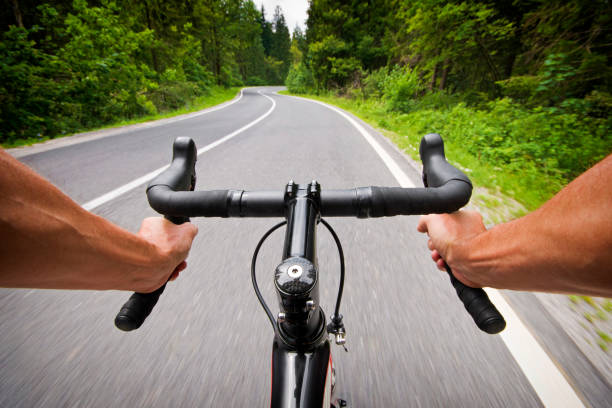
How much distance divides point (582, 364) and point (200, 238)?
260 cm

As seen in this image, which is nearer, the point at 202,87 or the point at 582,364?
the point at 582,364

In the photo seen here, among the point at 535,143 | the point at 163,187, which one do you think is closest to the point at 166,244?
the point at 163,187

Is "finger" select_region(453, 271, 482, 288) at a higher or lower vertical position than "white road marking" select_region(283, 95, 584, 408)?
higher

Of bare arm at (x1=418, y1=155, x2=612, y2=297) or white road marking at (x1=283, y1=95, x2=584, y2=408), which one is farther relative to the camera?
white road marking at (x1=283, y1=95, x2=584, y2=408)

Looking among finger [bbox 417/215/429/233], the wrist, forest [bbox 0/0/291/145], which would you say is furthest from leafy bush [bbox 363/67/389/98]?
the wrist

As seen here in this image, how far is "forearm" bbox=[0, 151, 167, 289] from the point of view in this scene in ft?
1.86

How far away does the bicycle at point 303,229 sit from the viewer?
0.59 meters

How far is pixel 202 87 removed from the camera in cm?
2038

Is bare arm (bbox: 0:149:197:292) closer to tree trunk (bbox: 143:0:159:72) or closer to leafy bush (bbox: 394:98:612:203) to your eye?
leafy bush (bbox: 394:98:612:203)

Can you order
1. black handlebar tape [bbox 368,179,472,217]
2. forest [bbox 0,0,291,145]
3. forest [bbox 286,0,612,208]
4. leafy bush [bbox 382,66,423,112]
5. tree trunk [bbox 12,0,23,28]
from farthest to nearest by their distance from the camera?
leafy bush [bbox 382,66,423,112]
tree trunk [bbox 12,0,23,28]
forest [bbox 0,0,291,145]
forest [bbox 286,0,612,208]
black handlebar tape [bbox 368,179,472,217]

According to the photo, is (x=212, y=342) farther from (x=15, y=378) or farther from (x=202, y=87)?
(x=202, y=87)

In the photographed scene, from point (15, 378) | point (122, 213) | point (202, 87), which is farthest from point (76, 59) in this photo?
point (202, 87)

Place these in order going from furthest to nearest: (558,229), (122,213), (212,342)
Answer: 1. (122,213)
2. (212,342)
3. (558,229)

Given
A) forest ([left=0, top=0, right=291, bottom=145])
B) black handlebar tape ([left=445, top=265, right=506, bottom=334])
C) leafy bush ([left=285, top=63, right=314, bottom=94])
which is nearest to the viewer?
black handlebar tape ([left=445, top=265, right=506, bottom=334])
